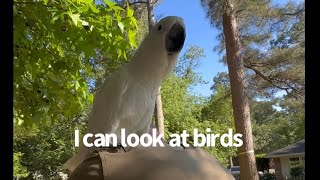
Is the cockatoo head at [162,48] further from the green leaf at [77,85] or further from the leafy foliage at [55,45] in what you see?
the green leaf at [77,85]

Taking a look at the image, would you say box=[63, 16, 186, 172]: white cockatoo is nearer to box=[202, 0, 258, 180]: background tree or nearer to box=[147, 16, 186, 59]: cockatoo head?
box=[147, 16, 186, 59]: cockatoo head

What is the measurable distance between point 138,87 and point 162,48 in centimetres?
14

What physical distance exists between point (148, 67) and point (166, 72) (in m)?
0.06

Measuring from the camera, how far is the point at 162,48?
1073mm

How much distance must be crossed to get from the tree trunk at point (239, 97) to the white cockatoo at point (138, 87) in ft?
9.33

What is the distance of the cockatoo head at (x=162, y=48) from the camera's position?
107 cm

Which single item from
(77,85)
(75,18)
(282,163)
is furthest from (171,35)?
(282,163)

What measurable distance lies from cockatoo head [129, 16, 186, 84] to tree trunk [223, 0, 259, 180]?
2877 mm

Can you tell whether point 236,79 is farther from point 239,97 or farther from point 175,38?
point 175,38

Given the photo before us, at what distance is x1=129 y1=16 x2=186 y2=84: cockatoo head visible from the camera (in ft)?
3.50

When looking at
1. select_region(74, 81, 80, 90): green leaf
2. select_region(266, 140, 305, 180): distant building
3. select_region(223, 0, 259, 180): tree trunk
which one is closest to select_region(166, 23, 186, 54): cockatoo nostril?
select_region(74, 81, 80, 90): green leaf

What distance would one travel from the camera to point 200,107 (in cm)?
912

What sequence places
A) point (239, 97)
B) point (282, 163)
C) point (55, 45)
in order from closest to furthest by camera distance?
point (55, 45) → point (239, 97) → point (282, 163)
